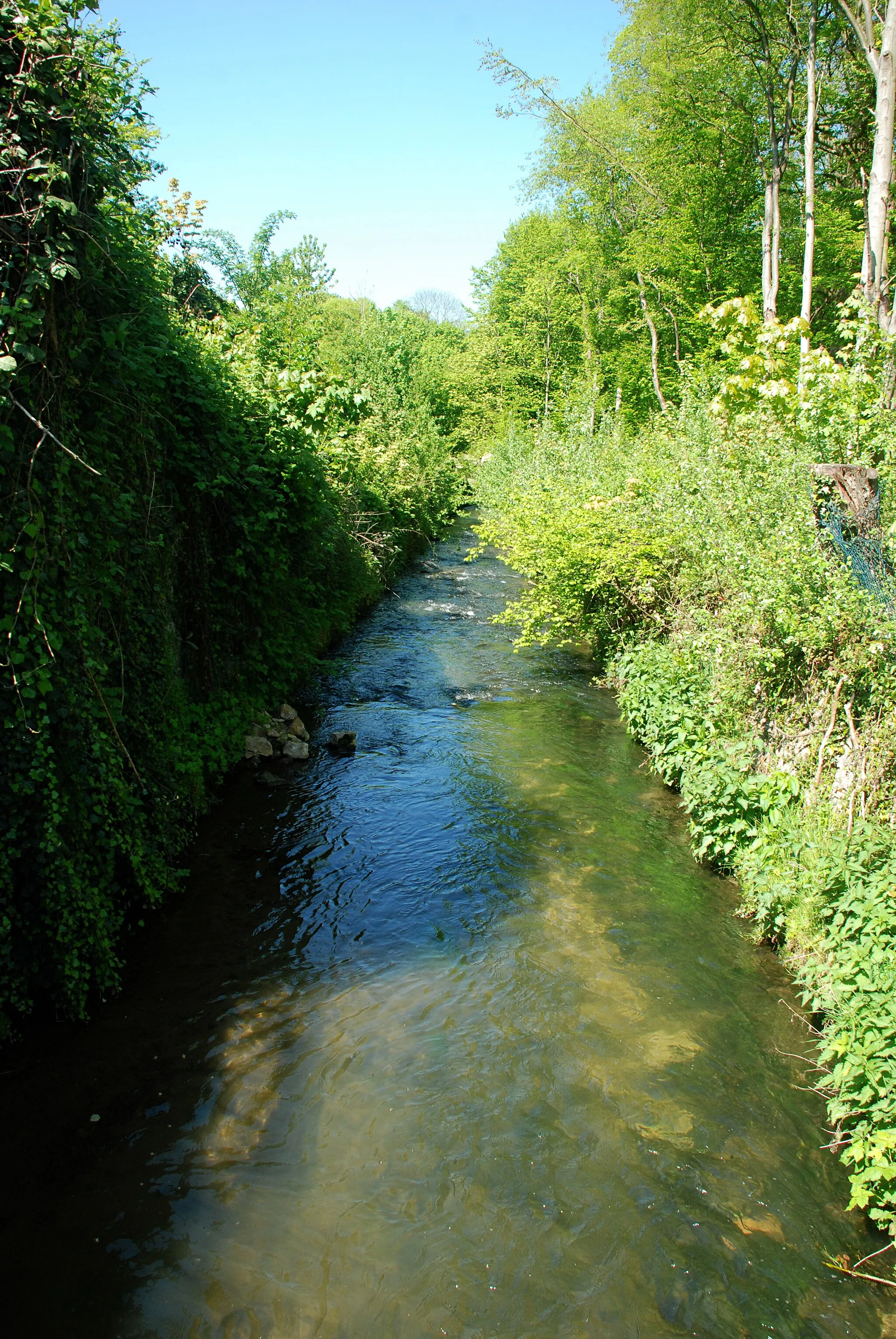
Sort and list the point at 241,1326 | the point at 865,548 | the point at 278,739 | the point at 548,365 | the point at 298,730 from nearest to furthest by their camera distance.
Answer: the point at 241,1326 < the point at 865,548 < the point at 278,739 < the point at 298,730 < the point at 548,365

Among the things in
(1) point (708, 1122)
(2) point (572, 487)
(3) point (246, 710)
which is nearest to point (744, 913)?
(1) point (708, 1122)

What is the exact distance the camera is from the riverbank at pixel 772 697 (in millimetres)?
4992

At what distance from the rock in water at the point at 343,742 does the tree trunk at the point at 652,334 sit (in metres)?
18.4

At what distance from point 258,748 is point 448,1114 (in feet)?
19.3

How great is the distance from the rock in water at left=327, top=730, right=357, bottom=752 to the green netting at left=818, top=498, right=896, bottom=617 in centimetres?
624

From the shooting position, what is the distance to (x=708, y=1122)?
16.8 feet

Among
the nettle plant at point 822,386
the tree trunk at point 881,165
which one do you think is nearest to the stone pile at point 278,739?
the nettle plant at point 822,386

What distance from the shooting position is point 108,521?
5.94m

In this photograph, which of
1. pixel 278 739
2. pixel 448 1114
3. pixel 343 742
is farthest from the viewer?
pixel 343 742

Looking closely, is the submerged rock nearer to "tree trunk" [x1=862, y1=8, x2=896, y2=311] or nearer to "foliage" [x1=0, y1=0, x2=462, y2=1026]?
"foliage" [x1=0, y1=0, x2=462, y2=1026]

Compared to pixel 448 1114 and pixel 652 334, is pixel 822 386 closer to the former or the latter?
pixel 448 1114

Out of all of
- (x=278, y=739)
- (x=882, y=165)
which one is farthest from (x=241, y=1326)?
(x=882, y=165)

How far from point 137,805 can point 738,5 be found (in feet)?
65.1

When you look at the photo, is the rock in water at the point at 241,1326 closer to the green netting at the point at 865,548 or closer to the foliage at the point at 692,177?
the green netting at the point at 865,548
